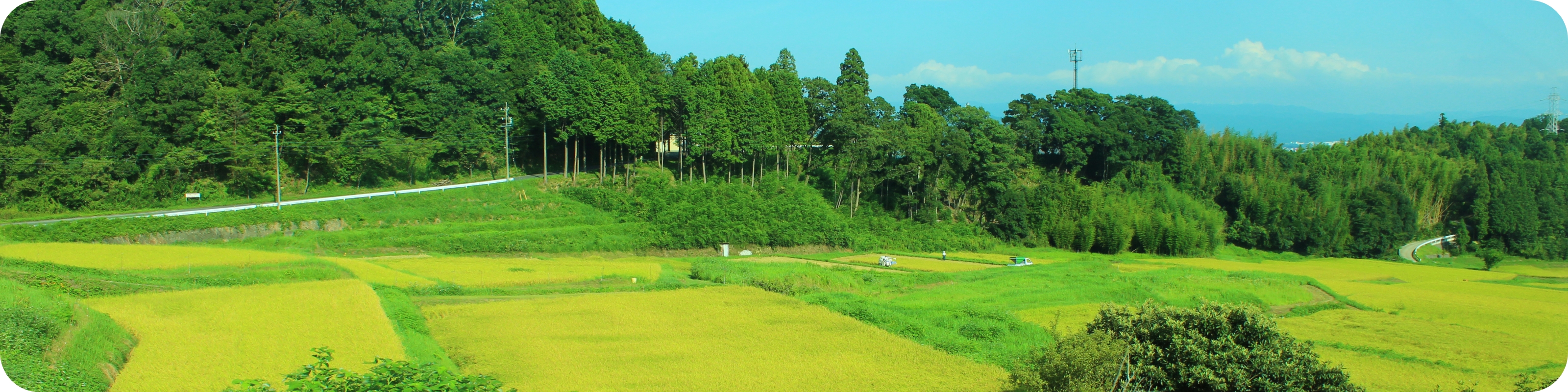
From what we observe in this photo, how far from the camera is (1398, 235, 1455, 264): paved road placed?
42.3 metres

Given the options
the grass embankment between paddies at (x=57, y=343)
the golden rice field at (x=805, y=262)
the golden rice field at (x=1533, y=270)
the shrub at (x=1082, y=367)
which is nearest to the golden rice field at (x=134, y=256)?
the grass embankment between paddies at (x=57, y=343)

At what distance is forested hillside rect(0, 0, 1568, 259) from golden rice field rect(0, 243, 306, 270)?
9.97 m

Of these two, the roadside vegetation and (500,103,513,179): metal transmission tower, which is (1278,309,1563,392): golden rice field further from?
(500,103,513,179): metal transmission tower

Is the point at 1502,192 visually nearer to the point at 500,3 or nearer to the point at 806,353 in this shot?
the point at 806,353

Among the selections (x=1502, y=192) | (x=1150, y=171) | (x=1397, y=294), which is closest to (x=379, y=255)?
(x=1397, y=294)

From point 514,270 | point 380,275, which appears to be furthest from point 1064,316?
point 380,275

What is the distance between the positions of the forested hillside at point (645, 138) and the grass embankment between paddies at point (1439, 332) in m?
15.0

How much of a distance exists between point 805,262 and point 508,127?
1775 centimetres

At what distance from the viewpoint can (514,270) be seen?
25.5 metres

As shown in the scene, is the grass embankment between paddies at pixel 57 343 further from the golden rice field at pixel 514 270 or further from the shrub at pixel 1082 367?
the shrub at pixel 1082 367

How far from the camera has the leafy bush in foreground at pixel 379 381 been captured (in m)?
9.38

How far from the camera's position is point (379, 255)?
94.7 ft

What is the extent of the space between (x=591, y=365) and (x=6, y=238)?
70.6 ft

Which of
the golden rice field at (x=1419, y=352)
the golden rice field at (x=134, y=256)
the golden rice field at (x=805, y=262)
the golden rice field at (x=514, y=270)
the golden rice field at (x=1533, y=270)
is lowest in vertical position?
the golden rice field at (x=1533, y=270)
